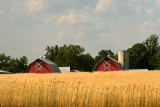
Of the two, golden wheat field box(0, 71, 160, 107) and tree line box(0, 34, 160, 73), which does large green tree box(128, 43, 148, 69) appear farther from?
golden wheat field box(0, 71, 160, 107)

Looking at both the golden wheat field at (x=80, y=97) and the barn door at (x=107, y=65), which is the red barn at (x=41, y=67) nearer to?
the barn door at (x=107, y=65)

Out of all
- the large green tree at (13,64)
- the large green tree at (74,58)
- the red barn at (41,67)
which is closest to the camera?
the red barn at (41,67)

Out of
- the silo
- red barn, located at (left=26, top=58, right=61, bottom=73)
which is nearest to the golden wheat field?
red barn, located at (left=26, top=58, right=61, bottom=73)

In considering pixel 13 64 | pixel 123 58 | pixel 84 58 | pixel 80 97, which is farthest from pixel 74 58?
pixel 80 97

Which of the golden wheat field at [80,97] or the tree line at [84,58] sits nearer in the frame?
the golden wheat field at [80,97]

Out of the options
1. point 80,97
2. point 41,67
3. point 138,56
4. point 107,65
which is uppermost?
point 138,56

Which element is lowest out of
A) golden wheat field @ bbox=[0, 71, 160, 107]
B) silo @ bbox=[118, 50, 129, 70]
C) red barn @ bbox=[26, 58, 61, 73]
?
golden wheat field @ bbox=[0, 71, 160, 107]

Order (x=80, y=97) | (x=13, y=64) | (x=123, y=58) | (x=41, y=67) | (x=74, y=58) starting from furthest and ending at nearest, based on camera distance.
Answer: (x=74, y=58)
(x=13, y=64)
(x=123, y=58)
(x=41, y=67)
(x=80, y=97)

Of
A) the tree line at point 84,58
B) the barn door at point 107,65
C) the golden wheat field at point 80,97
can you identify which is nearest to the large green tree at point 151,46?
the tree line at point 84,58

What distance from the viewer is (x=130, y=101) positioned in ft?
38.0

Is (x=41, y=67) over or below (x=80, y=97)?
over

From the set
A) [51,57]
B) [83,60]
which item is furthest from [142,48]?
[51,57]

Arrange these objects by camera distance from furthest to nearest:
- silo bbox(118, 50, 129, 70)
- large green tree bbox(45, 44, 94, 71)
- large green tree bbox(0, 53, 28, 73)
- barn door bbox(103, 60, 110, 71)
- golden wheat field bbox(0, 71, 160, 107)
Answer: large green tree bbox(45, 44, 94, 71)
large green tree bbox(0, 53, 28, 73)
silo bbox(118, 50, 129, 70)
barn door bbox(103, 60, 110, 71)
golden wheat field bbox(0, 71, 160, 107)

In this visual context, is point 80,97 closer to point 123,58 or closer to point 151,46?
point 123,58
